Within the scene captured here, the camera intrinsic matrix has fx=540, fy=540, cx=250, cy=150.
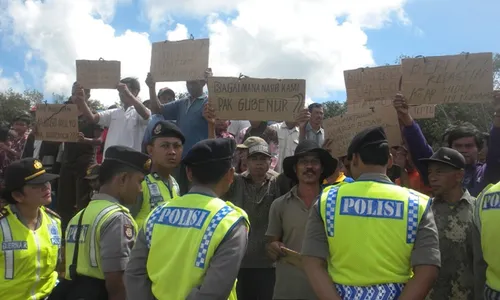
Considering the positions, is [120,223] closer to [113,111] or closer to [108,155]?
[108,155]

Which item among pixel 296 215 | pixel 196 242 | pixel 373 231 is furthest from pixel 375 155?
pixel 296 215

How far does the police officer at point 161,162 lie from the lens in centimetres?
476

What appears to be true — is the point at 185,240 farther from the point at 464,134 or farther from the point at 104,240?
the point at 464,134

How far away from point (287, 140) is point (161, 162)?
3.43 metres

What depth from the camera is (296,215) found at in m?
4.73

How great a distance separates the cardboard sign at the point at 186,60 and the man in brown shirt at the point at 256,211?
4.55 feet

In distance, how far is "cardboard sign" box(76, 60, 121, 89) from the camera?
7.04 metres

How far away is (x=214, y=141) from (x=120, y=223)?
94 centimetres

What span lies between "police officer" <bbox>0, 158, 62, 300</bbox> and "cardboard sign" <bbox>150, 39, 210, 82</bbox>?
2443mm

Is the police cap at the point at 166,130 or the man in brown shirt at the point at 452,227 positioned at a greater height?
the police cap at the point at 166,130

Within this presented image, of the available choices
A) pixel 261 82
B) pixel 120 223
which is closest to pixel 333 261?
pixel 120 223

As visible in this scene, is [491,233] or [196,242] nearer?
[196,242]

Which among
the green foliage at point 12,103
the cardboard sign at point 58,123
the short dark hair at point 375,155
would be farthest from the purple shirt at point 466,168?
the green foliage at point 12,103

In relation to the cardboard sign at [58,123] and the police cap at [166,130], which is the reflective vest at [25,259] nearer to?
the police cap at [166,130]
